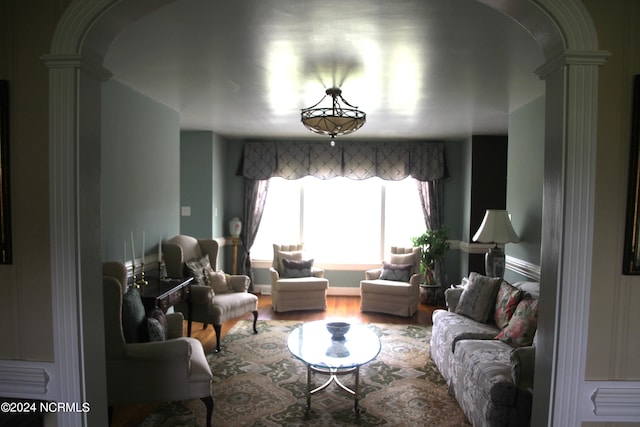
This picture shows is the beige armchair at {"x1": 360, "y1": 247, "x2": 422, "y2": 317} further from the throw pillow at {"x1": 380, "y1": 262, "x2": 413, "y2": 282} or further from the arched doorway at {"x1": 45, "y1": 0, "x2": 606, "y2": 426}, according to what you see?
the arched doorway at {"x1": 45, "y1": 0, "x2": 606, "y2": 426}

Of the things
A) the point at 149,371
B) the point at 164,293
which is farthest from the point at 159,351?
the point at 164,293

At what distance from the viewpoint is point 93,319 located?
1592 mm

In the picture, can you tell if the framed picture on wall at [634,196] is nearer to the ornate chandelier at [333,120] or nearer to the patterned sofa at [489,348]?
the patterned sofa at [489,348]

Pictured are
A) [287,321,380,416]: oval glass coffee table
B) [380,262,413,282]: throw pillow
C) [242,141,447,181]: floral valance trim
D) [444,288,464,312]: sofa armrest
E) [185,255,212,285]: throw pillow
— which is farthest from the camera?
[242,141,447,181]: floral valance trim

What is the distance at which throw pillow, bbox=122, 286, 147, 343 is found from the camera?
2762mm

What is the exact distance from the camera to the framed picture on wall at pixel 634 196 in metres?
1.41

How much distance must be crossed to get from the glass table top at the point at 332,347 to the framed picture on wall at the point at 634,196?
205 centimetres

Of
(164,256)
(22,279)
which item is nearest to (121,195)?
(164,256)

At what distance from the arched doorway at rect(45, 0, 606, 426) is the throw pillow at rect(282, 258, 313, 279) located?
172 inches

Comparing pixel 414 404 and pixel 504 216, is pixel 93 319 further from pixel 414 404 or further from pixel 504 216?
pixel 504 216

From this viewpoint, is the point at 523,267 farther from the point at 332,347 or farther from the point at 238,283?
the point at 238,283

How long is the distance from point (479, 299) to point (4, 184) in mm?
3593

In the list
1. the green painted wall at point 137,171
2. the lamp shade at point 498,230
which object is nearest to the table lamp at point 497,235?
the lamp shade at point 498,230

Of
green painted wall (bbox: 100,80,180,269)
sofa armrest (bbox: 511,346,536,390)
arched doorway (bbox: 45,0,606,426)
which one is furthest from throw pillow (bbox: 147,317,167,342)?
sofa armrest (bbox: 511,346,536,390)
